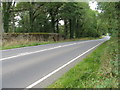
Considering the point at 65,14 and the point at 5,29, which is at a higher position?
the point at 65,14

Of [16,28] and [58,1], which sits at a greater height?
[58,1]

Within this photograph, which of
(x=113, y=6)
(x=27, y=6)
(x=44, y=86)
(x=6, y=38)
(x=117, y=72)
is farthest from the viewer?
(x=27, y=6)

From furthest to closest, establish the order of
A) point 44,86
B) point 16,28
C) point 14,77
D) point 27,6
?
point 16,28 < point 27,6 < point 14,77 < point 44,86

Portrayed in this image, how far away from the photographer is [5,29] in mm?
31188

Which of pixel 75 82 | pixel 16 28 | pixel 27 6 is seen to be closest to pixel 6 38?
pixel 27 6

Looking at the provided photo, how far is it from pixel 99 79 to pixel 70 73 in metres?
1.36

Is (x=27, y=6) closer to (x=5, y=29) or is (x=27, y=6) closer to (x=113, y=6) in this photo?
(x=5, y=29)

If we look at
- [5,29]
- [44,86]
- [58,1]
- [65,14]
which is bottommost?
[44,86]

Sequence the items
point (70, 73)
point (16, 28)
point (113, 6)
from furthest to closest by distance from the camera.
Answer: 1. point (16, 28)
2. point (113, 6)
3. point (70, 73)

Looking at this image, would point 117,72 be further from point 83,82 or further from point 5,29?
point 5,29

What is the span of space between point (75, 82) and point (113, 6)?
7.20m

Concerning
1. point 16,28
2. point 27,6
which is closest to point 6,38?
point 27,6

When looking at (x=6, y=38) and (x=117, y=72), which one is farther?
(x=6, y=38)

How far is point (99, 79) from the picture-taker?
17.8 feet
